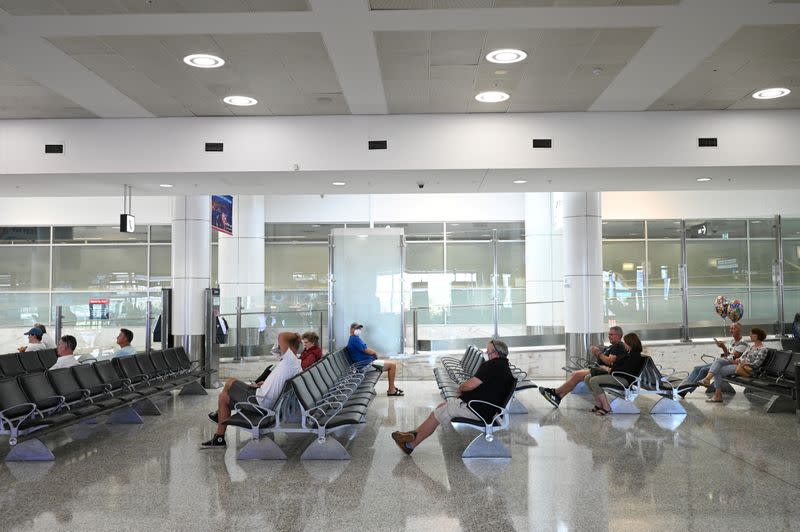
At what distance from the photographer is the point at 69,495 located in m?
5.76

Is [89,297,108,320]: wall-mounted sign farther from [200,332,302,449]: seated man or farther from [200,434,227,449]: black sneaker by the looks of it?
[200,434,227,449]: black sneaker

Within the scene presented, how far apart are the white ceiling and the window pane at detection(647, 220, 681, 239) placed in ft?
29.6

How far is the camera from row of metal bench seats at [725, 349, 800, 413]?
9.54m

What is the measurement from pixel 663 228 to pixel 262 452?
45.7ft

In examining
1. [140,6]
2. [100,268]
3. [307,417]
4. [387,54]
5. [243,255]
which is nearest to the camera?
[140,6]

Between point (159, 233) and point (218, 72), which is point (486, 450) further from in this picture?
point (159, 233)

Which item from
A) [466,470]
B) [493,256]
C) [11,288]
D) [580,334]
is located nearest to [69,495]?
[466,470]

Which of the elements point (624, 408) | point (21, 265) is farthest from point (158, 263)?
point (624, 408)

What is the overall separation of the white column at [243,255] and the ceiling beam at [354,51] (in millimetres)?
9159

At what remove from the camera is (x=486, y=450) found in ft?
23.1

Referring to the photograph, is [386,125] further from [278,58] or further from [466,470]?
[466,470]

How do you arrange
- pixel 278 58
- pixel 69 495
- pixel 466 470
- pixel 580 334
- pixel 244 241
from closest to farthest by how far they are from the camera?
pixel 69 495 < pixel 466 470 < pixel 278 58 < pixel 580 334 < pixel 244 241

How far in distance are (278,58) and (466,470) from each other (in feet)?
14.6

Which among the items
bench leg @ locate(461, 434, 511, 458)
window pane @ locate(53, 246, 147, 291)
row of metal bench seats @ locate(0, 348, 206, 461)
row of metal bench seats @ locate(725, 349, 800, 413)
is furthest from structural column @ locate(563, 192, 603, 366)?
window pane @ locate(53, 246, 147, 291)
